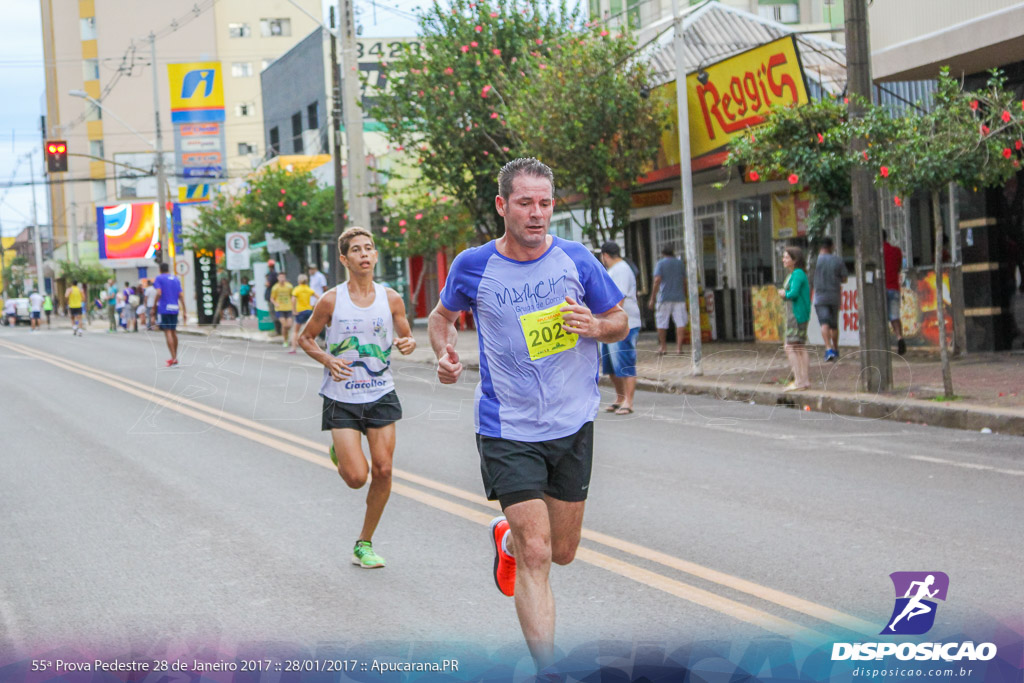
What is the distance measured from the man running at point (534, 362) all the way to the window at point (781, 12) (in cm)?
3004

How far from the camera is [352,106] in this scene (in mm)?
23859

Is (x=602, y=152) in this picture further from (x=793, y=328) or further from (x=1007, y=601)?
(x=1007, y=601)

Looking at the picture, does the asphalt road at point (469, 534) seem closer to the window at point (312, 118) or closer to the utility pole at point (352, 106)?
the utility pole at point (352, 106)

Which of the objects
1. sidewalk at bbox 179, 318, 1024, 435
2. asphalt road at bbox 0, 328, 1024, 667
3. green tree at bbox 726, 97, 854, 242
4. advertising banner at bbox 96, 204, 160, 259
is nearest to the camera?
asphalt road at bbox 0, 328, 1024, 667

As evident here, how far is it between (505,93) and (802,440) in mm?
11869

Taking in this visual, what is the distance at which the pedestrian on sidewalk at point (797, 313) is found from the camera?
13.8 meters

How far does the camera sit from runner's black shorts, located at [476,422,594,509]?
14.5 ft

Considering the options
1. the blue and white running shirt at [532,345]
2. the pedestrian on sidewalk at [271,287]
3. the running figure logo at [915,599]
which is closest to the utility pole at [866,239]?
the running figure logo at [915,599]

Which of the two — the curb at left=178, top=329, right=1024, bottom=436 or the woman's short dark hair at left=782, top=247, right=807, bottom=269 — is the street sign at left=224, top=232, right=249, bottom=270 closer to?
the curb at left=178, top=329, right=1024, bottom=436

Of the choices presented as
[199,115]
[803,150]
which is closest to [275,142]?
[199,115]

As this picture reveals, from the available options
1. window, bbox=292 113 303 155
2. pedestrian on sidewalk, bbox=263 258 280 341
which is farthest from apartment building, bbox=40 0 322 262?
pedestrian on sidewalk, bbox=263 258 280 341

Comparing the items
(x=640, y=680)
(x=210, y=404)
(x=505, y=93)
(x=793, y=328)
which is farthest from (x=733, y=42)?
(x=640, y=680)

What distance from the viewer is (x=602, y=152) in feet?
63.1

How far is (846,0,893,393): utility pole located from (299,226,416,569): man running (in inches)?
306
